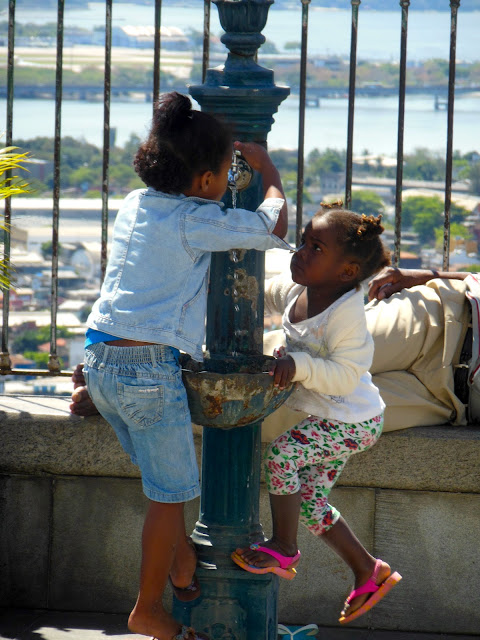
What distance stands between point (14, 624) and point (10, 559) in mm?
244

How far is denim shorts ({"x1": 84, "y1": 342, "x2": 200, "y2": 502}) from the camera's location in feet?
7.99

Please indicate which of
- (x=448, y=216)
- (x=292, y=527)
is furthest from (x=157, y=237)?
(x=448, y=216)

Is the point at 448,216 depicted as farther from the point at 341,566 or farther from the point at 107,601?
the point at 107,601

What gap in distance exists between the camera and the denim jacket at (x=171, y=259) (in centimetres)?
241

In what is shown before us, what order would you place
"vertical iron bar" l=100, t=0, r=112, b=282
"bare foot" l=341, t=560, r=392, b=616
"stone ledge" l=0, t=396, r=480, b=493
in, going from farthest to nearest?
1. "vertical iron bar" l=100, t=0, r=112, b=282
2. "stone ledge" l=0, t=396, r=480, b=493
3. "bare foot" l=341, t=560, r=392, b=616

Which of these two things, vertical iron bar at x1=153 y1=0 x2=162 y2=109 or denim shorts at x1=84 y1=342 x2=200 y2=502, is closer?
denim shorts at x1=84 y1=342 x2=200 y2=502

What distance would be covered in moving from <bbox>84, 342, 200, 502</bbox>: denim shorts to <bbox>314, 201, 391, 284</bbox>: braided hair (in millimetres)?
569

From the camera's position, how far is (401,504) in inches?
134

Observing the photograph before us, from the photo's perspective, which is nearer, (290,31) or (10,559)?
(10,559)

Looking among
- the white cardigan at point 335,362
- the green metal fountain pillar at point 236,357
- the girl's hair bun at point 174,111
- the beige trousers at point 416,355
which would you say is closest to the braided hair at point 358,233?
the white cardigan at point 335,362

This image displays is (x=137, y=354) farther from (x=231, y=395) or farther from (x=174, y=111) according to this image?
(x=174, y=111)

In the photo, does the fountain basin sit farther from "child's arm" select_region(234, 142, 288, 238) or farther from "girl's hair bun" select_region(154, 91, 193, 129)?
"girl's hair bun" select_region(154, 91, 193, 129)

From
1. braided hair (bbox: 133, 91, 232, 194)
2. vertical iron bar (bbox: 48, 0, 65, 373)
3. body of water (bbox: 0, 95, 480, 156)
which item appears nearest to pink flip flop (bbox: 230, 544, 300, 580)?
braided hair (bbox: 133, 91, 232, 194)

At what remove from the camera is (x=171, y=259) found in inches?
96.2
